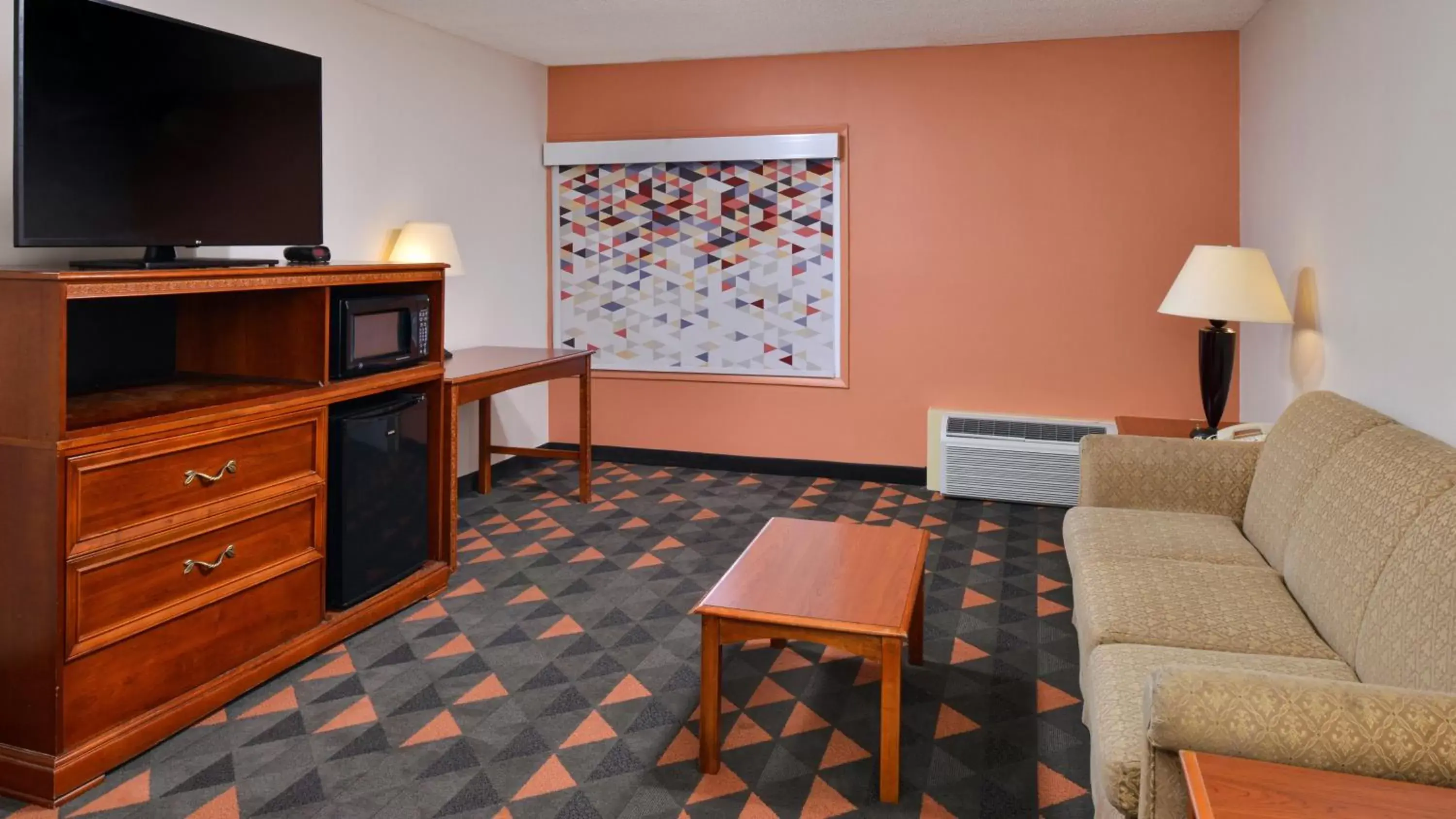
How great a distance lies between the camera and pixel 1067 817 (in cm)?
189

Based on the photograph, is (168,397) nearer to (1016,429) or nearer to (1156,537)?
(1156,537)

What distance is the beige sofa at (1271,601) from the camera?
4.09 ft

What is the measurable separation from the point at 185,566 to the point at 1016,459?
3135mm

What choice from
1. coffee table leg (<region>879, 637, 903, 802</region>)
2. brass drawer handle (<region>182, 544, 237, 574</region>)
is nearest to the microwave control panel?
brass drawer handle (<region>182, 544, 237, 574</region>)

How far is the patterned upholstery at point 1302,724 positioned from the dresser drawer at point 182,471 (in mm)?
1953

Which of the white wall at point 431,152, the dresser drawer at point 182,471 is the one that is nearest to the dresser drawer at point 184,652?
the dresser drawer at point 182,471

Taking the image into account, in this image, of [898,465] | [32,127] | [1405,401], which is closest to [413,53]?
[32,127]

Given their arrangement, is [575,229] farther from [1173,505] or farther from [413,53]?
[1173,505]

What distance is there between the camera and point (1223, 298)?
306 centimetres

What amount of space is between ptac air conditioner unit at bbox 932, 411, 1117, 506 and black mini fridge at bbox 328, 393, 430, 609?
7.40 feet

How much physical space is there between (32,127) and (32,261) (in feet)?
2.25

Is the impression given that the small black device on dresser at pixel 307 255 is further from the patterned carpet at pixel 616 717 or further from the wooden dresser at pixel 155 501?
the patterned carpet at pixel 616 717

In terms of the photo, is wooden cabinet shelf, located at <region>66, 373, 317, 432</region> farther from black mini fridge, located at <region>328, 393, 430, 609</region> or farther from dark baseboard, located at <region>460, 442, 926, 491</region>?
dark baseboard, located at <region>460, 442, 926, 491</region>

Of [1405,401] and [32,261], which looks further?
[32,261]
